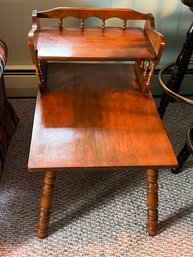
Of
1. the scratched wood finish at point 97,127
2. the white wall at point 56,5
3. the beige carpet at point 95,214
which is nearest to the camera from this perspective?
the scratched wood finish at point 97,127

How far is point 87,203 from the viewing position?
3.96 ft

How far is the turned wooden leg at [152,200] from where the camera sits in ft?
3.26

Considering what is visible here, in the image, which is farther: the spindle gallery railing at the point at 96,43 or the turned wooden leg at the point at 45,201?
the spindle gallery railing at the point at 96,43

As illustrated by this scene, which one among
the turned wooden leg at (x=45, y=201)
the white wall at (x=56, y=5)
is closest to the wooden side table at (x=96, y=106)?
the turned wooden leg at (x=45, y=201)

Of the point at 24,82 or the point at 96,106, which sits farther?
the point at 24,82

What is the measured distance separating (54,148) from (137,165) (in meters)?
0.24

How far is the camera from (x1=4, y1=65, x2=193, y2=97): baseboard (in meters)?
1.60

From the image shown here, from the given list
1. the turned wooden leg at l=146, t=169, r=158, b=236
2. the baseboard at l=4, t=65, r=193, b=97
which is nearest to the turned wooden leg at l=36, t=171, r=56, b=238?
the turned wooden leg at l=146, t=169, r=158, b=236

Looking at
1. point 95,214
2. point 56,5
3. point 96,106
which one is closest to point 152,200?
point 95,214

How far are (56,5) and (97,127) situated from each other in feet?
2.18

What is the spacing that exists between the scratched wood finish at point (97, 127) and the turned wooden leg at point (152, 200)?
6 cm

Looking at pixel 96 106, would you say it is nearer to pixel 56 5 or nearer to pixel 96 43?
pixel 96 43

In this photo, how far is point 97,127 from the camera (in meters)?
1.05

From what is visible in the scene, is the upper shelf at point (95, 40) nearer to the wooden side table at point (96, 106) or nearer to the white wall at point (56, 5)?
the wooden side table at point (96, 106)
